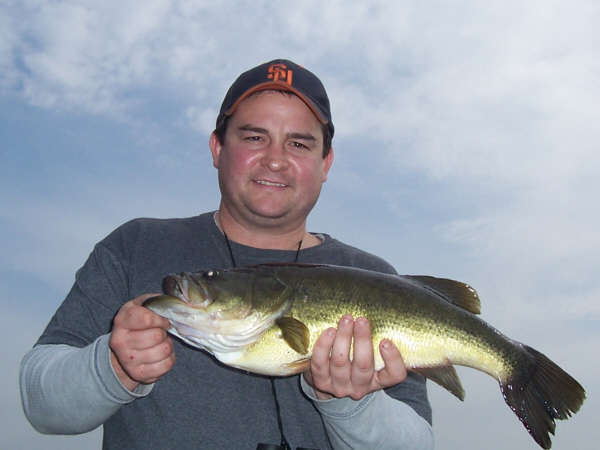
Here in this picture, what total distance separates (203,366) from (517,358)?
7.03 ft

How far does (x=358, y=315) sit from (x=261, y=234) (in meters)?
1.46

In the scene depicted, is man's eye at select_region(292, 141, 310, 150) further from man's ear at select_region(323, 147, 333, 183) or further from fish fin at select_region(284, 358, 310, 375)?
fish fin at select_region(284, 358, 310, 375)

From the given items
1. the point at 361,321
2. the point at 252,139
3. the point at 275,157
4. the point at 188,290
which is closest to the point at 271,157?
the point at 275,157

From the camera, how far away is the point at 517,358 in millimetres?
3590

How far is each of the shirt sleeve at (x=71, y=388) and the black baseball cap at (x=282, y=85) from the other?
2.14 metres

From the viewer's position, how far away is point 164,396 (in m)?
3.62

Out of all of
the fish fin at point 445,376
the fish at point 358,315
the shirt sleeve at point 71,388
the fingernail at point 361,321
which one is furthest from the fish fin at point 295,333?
the shirt sleeve at point 71,388

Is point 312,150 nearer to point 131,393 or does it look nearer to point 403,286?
point 403,286

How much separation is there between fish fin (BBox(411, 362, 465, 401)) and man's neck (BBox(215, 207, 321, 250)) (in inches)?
59.7

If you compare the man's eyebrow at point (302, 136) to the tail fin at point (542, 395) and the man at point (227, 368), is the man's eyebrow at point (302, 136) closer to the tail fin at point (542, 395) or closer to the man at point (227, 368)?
the man at point (227, 368)

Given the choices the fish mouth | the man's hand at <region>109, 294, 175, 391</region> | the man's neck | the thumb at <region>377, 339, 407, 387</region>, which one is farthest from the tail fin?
the man's hand at <region>109, 294, 175, 391</region>

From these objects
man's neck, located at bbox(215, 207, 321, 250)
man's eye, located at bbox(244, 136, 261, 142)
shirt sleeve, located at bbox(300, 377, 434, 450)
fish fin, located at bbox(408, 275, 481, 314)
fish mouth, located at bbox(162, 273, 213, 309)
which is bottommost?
shirt sleeve, located at bbox(300, 377, 434, 450)

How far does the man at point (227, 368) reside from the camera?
313 cm

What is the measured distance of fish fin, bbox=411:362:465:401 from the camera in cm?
343
